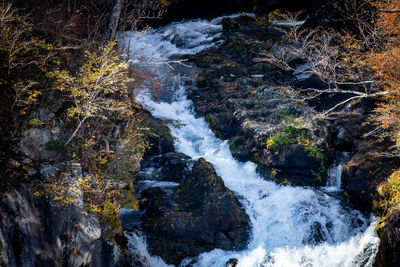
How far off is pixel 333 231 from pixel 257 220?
2.89 m

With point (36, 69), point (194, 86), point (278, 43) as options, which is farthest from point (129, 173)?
point (278, 43)

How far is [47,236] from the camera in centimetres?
616

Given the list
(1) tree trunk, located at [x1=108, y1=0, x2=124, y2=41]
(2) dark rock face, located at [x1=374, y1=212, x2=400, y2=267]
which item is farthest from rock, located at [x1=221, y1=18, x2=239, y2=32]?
(2) dark rock face, located at [x1=374, y1=212, x2=400, y2=267]

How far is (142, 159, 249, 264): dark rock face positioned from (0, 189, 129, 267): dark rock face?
210 cm

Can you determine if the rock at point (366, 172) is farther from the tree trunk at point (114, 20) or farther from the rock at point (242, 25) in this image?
the rock at point (242, 25)

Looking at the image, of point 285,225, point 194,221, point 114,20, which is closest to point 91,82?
point 114,20

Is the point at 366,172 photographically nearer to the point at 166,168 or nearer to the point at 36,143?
the point at 166,168

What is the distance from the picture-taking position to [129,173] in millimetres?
10641

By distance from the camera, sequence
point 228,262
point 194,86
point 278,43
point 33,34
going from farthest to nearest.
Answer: point 278,43, point 194,86, point 228,262, point 33,34

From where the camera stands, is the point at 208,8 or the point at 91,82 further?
the point at 208,8

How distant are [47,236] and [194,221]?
524 cm

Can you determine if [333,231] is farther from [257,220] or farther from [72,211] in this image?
[72,211]

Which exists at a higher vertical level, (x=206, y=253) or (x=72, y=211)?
(x=72, y=211)

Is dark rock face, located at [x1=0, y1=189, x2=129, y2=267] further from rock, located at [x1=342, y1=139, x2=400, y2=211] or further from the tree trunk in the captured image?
rock, located at [x1=342, y1=139, x2=400, y2=211]
